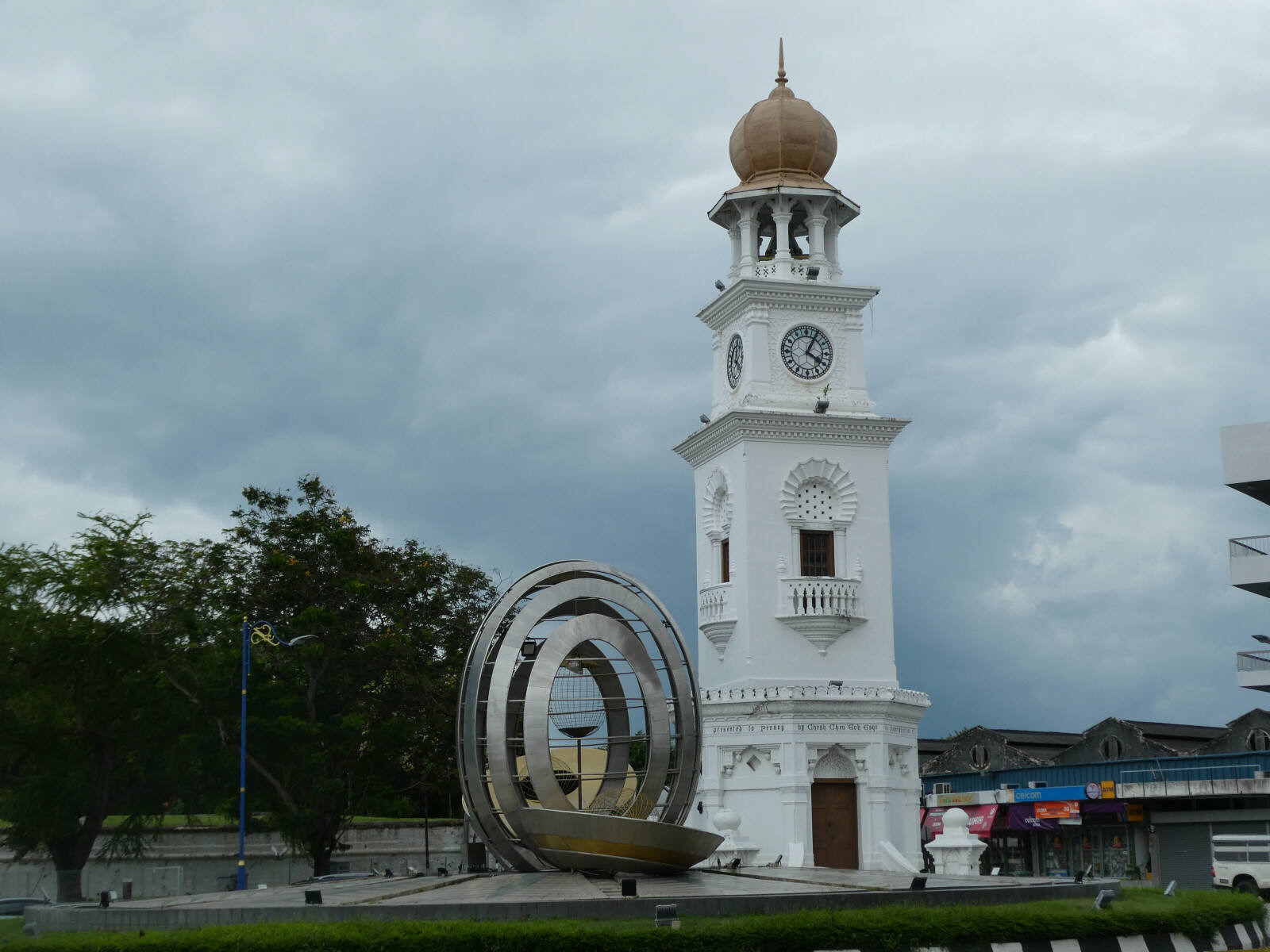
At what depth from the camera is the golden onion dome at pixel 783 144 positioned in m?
45.6

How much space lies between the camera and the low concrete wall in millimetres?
45156

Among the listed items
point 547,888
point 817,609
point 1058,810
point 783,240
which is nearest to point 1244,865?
point 817,609

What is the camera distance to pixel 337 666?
4525cm

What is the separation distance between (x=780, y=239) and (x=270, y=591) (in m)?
19.2

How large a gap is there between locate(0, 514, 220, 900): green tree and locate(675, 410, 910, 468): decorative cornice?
54.3 feet

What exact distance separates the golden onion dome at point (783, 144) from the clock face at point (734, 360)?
4.88 m

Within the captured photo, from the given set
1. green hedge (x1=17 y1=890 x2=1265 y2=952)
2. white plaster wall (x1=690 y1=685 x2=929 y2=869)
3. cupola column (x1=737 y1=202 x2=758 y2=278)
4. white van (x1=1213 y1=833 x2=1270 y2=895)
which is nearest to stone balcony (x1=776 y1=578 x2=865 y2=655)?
white plaster wall (x1=690 y1=685 x2=929 y2=869)

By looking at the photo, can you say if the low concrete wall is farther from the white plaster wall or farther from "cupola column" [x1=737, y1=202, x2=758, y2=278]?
"cupola column" [x1=737, y1=202, x2=758, y2=278]

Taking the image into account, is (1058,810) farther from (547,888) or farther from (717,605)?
(547,888)

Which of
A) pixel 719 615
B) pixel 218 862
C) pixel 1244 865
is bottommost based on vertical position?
pixel 218 862

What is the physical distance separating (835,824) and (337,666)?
52.5 feet

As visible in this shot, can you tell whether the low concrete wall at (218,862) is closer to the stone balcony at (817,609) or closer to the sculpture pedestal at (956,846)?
the stone balcony at (817,609)

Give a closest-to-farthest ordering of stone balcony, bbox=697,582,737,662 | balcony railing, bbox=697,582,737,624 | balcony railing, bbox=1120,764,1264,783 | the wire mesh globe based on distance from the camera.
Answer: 1. the wire mesh globe
2. stone balcony, bbox=697,582,737,662
3. balcony railing, bbox=697,582,737,624
4. balcony railing, bbox=1120,764,1264,783

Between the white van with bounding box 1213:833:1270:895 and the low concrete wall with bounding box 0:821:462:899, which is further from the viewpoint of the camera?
the low concrete wall with bounding box 0:821:462:899
